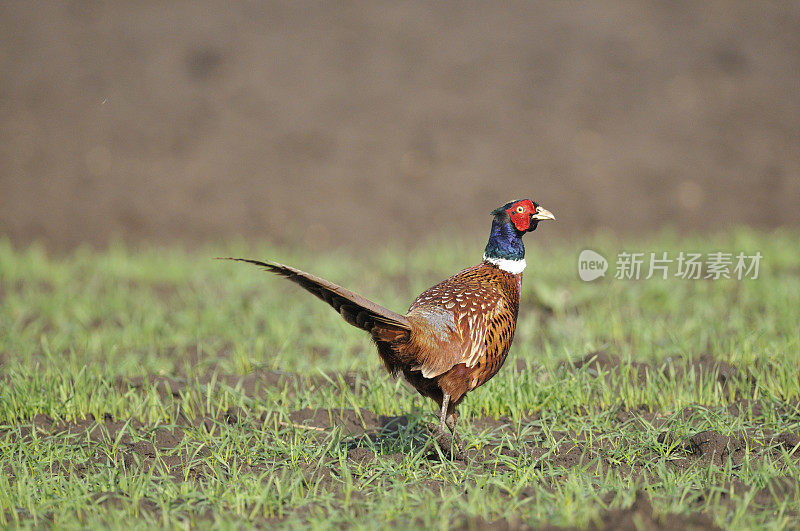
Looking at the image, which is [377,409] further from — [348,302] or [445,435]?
[348,302]

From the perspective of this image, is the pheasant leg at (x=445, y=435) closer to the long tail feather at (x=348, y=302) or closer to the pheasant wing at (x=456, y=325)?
the pheasant wing at (x=456, y=325)

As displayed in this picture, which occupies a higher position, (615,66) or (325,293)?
(615,66)

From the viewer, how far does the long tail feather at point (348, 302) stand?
9.18ft

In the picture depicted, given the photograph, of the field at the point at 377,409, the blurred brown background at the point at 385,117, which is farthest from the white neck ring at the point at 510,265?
the blurred brown background at the point at 385,117

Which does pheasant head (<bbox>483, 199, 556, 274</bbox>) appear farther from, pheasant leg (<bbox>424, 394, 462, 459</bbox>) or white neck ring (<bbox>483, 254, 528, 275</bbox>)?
pheasant leg (<bbox>424, 394, 462, 459</bbox>)

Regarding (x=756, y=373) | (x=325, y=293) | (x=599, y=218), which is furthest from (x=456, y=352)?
(x=599, y=218)

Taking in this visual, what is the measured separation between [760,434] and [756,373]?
64 cm

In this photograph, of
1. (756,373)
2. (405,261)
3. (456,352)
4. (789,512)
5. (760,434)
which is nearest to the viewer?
(789,512)

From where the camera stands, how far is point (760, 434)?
3457mm

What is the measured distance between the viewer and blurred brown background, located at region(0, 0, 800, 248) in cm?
832

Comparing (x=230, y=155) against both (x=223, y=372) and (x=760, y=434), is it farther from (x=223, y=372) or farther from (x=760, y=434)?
(x=760, y=434)

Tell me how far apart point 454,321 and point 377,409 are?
2.86ft

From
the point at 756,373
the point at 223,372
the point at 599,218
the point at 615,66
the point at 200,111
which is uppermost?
the point at 615,66

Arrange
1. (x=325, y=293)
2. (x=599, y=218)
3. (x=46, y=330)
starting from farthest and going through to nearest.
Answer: (x=599, y=218)
(x=46, y=330)
(x=325, y=293)
